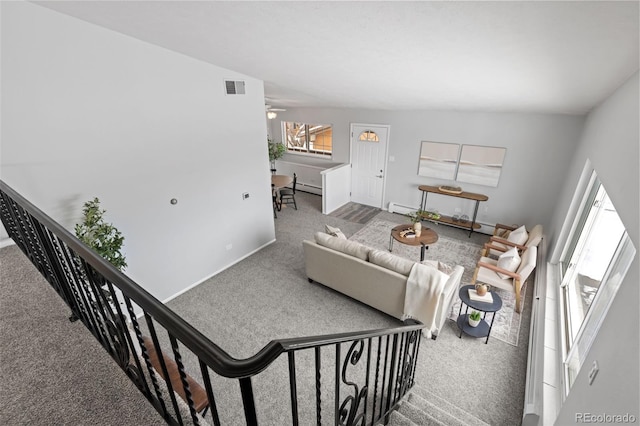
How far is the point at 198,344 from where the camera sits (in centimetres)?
71

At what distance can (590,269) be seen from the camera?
2.94 metres

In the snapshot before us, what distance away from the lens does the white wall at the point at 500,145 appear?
17.4 feet

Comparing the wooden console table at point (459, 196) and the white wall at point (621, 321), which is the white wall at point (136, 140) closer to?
the wooden console table at point (459, 196)

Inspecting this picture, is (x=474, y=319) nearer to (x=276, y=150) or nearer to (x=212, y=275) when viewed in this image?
(x=212, y=275)

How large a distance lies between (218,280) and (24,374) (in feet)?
11.3

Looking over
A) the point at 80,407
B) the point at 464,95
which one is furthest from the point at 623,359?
the point at 464,95

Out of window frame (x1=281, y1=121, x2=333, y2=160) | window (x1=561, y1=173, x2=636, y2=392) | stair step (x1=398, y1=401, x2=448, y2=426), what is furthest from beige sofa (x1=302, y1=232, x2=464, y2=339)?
window frame (x1=281, y1=121, x2=333, y2=160)

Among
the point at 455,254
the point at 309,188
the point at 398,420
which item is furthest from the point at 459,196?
the point at 398,420

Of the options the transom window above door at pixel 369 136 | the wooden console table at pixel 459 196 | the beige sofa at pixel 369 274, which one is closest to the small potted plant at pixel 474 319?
the beige sofa at pixel 369 274

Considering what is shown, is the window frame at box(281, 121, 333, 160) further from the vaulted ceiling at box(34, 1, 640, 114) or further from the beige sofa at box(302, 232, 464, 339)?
the beige sofa at box(302, 232, 464, 339)

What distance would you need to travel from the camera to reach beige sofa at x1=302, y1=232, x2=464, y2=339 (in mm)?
3633

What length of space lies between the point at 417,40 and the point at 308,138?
6.63 m

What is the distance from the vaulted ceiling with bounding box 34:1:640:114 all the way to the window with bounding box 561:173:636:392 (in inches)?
49.9

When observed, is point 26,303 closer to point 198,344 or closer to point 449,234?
point 198,344
